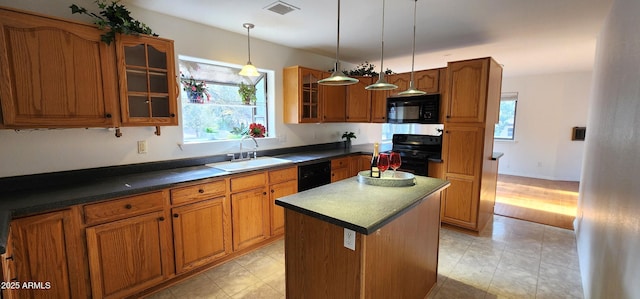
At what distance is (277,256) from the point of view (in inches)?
113

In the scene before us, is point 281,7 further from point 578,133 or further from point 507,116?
point 578,133

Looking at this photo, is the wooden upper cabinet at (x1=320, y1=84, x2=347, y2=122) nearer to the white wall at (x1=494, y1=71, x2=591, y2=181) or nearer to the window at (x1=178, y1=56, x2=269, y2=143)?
the window at (x1=178, y1=56, x2=269, y2=143)

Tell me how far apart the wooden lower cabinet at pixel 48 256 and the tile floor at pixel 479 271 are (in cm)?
62

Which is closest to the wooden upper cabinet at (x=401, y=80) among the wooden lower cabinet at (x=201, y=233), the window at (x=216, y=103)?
the window at (x=216, y=103)

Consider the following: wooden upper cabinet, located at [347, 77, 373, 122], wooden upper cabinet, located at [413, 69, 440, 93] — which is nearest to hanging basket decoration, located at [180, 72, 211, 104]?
wooden upper cabinet, located at [347, 77, 373, 122]

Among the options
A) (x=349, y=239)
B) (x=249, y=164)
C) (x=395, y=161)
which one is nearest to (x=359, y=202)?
(x=349, y=239)

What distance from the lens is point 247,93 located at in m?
3.49

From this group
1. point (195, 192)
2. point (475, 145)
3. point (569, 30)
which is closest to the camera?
point (195, 192)

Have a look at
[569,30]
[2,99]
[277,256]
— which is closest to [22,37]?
[2,99]

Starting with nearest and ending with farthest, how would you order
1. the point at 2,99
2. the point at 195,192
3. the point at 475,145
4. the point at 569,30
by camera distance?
the point at 2,99, the point at 195,192, the point at 569,30, the point at 475,145

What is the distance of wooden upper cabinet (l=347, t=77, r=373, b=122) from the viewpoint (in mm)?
4434

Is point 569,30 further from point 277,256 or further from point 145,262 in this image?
point 145,262

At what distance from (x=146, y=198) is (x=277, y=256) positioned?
1.39 m

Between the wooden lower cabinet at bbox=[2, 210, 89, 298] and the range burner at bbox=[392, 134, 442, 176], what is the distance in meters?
3.48
